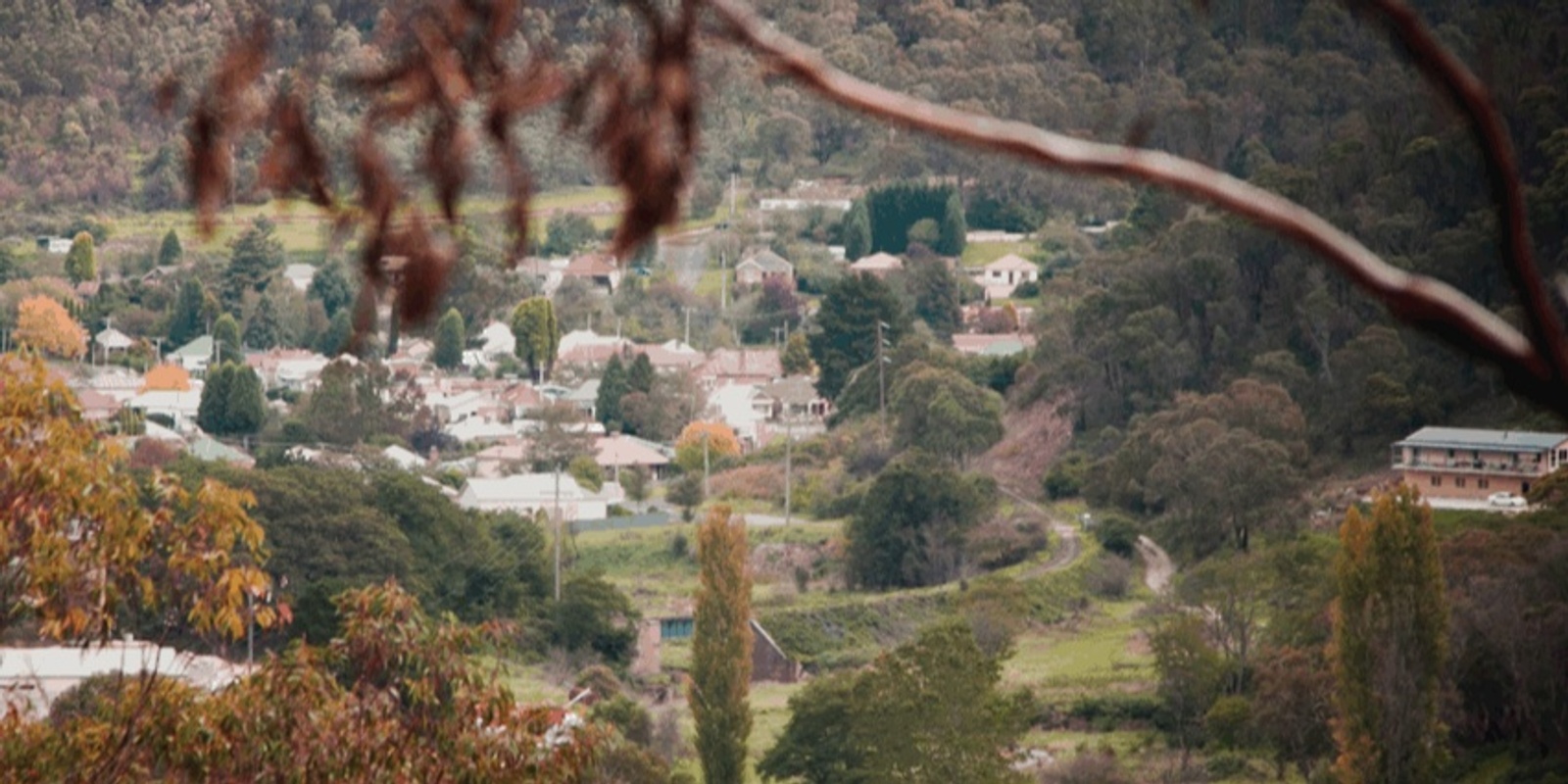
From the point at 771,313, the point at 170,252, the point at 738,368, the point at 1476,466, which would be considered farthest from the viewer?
the point at 170,252

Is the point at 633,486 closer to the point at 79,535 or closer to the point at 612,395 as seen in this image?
the point at 612,395

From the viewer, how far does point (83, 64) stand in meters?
35.4

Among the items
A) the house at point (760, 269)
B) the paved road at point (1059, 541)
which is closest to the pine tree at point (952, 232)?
the house at point (760, 269)

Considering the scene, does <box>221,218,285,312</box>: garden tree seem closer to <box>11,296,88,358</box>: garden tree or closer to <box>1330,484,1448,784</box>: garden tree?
<box>11,296,88,358</box>: garden tree

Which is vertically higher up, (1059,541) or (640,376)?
(640,376)

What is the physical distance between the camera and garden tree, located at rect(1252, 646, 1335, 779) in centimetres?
1198

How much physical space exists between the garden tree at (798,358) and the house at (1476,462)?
11624 millimetres

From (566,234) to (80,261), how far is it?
6.98 meters

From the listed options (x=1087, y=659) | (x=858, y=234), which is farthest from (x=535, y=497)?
(x=858, y=234)

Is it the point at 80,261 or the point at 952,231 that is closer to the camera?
the point at 80,261

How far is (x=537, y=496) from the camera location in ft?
70.6

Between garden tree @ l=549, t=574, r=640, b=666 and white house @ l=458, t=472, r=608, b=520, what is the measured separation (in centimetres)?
449

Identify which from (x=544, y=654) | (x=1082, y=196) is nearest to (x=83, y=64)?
(x=1082, y=196)

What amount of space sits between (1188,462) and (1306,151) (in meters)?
13.4
